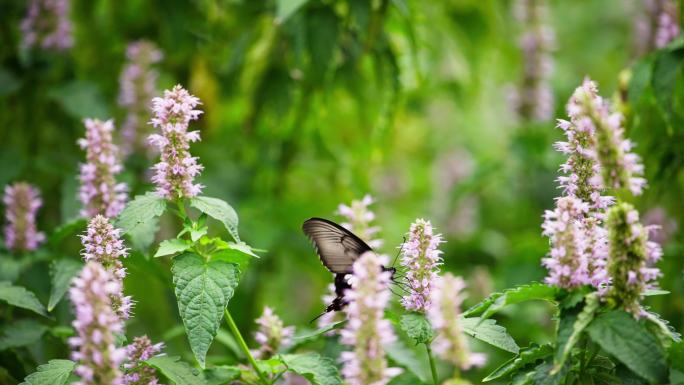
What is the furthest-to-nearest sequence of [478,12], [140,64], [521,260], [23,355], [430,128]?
[430,128] < [478,12] < [521,260] < [140,64] < [23,355]

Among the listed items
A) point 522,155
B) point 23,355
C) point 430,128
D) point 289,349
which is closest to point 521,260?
point 522,155

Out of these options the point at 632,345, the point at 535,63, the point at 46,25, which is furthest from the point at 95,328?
the point at 535,63

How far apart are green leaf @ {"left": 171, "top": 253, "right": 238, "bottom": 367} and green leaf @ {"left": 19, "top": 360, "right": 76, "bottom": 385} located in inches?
12.2

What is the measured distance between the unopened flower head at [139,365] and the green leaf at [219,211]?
0.39 meters

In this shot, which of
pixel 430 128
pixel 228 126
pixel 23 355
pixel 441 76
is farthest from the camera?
pixel 430 128

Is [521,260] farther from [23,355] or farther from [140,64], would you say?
[23,355]

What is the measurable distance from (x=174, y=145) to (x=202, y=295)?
0.41m

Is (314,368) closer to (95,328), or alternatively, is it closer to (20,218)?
(95,328)

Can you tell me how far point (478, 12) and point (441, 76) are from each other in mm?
1684

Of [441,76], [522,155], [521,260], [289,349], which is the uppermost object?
[441,76]

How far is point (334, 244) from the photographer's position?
7.09 ft

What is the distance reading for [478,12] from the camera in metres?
4.47

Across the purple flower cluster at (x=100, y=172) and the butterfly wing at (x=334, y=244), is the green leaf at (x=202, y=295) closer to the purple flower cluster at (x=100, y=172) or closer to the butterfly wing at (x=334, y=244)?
the butterfly wing at (x=334, y=244)

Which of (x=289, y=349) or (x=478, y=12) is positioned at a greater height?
(x=478, y=12)
